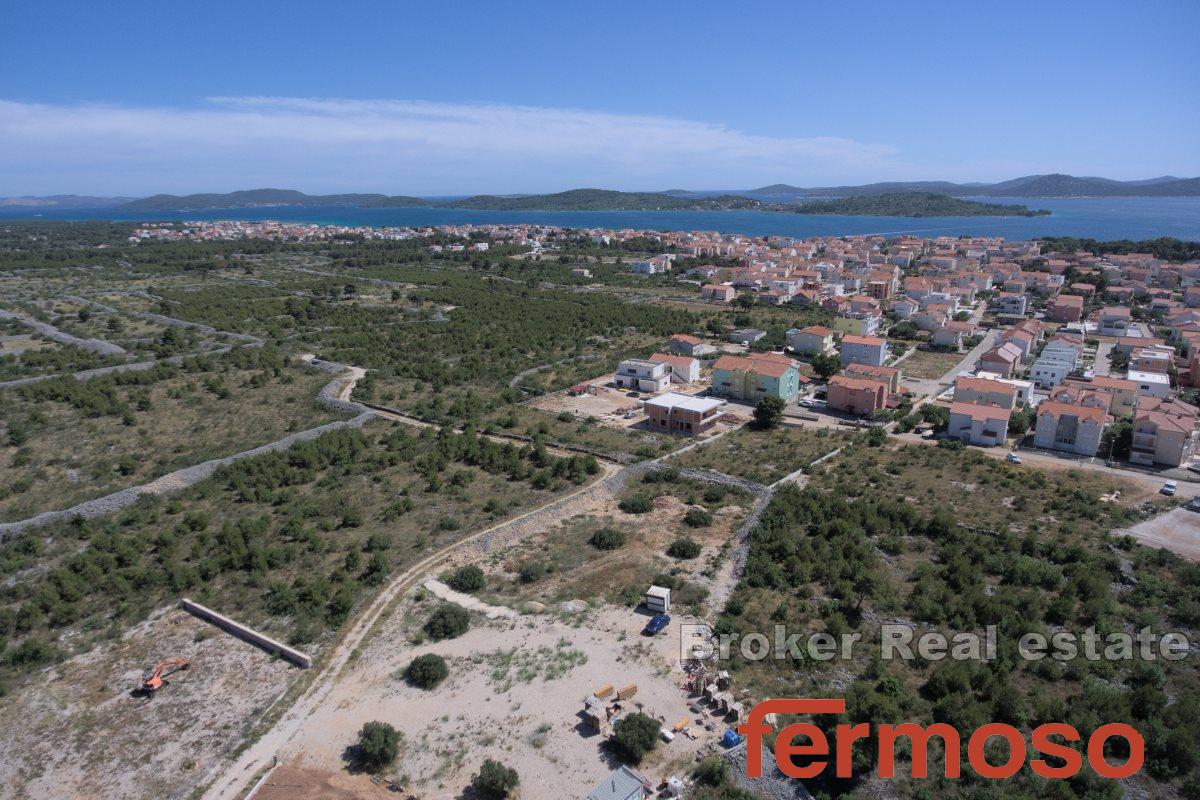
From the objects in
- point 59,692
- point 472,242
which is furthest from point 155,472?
point 472,242

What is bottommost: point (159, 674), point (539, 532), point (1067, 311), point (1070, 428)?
point (159, 674)

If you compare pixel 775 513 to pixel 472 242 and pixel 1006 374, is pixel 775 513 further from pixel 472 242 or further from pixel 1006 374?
pixel 472 242

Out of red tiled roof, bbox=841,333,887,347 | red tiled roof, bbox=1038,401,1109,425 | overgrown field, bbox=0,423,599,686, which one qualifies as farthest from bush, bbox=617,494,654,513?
red tiled roof, bbox=841,333,887,347

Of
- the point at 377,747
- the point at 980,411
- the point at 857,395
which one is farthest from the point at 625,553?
the point at 980,411

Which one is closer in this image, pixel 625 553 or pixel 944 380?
pixel 625 553

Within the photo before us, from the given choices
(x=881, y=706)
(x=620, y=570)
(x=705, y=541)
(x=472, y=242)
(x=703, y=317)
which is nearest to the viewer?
(x=881, y=706)

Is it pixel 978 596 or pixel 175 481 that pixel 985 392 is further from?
pixel 175 481

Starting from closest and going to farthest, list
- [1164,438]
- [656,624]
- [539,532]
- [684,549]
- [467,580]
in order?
[656,624]
[467,580]
[684,549]
[539,532]
[1164,438]
